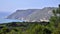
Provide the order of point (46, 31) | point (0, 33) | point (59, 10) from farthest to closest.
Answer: point (59, 10)
point (0, 33)
point (46, 31)

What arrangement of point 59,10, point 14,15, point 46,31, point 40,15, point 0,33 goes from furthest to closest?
point 14,15, point 40,15, point 59,10, point 0,33, point 46,31

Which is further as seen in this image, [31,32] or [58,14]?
[58,14]

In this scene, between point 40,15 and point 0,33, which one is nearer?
point 0,33

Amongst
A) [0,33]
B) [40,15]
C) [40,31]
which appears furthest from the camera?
[40,15]

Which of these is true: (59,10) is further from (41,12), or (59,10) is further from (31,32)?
(41,12)

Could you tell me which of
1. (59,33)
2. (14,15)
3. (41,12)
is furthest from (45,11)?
(59,33)

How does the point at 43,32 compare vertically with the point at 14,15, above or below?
above

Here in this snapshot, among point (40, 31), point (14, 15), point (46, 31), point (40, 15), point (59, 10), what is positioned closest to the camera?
point (40, 31)

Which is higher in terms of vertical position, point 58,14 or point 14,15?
point 58,14

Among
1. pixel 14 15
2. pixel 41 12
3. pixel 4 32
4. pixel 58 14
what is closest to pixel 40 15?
pixel 41 12

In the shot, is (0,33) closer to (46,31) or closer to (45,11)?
(46,31)
